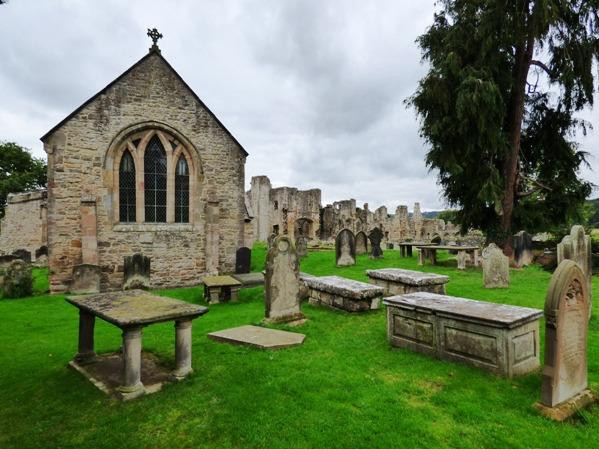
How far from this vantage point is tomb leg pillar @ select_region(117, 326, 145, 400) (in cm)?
386

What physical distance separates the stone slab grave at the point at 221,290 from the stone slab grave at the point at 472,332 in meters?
5.23

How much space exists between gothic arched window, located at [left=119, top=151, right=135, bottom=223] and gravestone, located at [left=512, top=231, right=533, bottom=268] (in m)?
14.4

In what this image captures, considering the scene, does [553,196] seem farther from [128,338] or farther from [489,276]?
[128,338]

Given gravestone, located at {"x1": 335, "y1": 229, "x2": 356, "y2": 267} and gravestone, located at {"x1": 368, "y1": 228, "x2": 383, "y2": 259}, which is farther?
gravestone, located at {"x1": 368, "y1": 228, "x2": 383, "y2": 259}

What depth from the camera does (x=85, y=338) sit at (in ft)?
16.4

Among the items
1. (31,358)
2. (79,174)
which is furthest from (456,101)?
(31,358)

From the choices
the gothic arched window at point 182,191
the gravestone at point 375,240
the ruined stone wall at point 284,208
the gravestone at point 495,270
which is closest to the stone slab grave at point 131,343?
the gothic arched window at point 182,191

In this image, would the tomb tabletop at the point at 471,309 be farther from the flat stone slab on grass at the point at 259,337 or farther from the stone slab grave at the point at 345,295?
the stone slab grave at the point at 345,295

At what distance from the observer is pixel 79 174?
11.3 meters

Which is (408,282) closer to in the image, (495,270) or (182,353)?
(495,270)

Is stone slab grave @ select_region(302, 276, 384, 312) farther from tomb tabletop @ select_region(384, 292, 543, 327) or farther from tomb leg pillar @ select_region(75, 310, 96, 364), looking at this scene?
tomb leg pillar @ select_region(75, 310, 96, 364)

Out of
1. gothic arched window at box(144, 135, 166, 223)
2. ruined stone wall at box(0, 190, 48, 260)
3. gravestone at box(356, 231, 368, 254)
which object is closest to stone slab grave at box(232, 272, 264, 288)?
gothic arched window at box(144, 135, 166, 223)

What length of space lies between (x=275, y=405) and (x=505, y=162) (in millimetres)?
15236

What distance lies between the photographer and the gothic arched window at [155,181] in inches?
493
